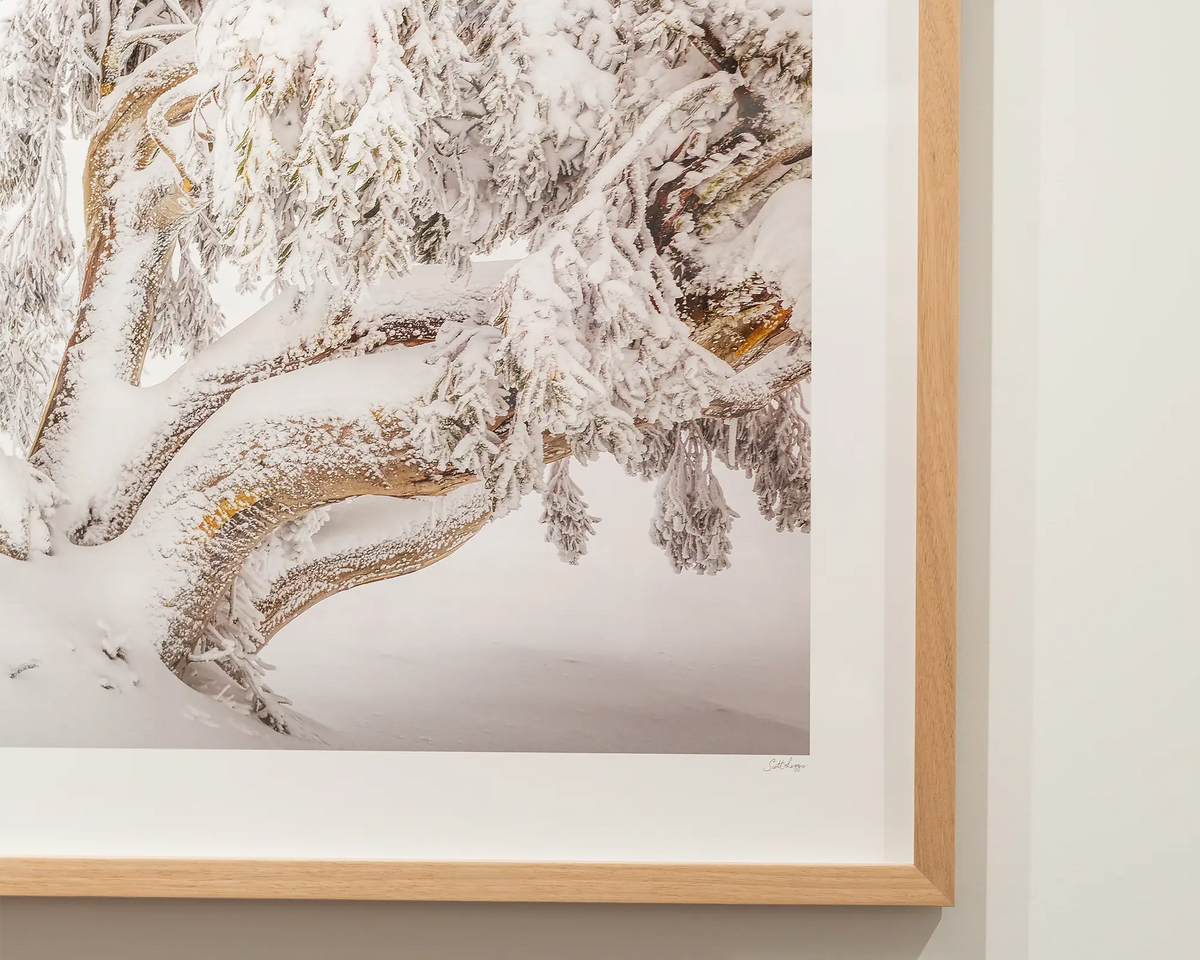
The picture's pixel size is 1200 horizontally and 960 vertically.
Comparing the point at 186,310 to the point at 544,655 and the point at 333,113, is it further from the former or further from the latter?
the point at 544,655

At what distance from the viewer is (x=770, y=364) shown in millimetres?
744

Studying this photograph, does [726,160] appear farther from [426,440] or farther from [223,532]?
[223,532]

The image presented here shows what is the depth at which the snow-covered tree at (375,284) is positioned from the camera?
0.74m

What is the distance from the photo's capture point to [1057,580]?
2.46 ft

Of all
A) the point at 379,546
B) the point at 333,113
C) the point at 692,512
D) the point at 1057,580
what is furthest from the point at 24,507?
the point at 1057,580

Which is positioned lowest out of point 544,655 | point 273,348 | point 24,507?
point 544,655

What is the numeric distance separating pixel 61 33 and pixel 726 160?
25.5 inches

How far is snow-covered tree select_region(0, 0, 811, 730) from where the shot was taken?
29.1 inches

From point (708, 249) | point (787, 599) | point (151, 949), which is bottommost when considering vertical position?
point (151, 949)

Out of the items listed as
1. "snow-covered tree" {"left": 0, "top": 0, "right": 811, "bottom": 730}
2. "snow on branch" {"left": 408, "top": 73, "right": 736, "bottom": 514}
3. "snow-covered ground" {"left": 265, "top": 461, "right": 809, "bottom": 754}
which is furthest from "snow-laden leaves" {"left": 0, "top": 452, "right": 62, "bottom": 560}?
"snow on branch" {"left": 408, "top": 73, "right": 736, "bottom": 514}

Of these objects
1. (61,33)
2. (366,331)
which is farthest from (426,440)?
(61,33)

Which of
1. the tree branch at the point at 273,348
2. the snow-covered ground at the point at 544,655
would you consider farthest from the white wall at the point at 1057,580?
the tree branch at the point at 273,348

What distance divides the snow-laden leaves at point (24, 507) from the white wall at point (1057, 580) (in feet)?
1.13

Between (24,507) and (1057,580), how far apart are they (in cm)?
98
